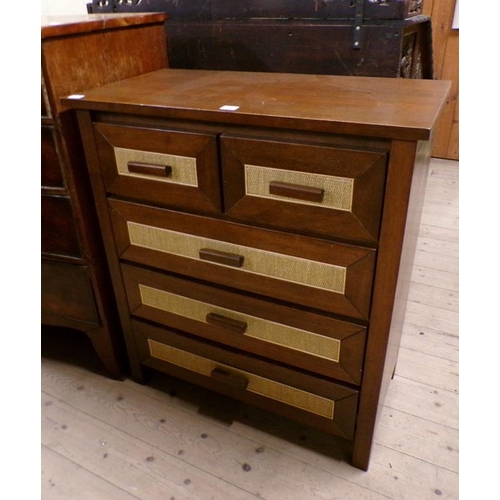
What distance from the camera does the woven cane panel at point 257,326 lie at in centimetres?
100

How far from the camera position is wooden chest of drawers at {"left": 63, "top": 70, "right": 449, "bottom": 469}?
804 mm

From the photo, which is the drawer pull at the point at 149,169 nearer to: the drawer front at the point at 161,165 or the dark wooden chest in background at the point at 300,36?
the drawer front at the point at 161,165

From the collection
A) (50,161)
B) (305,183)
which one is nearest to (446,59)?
(305,183)

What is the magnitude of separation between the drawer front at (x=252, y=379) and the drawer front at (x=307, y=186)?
40 centimetres

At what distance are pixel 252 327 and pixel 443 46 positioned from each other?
2465mm

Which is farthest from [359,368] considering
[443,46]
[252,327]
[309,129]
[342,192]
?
[443,46]

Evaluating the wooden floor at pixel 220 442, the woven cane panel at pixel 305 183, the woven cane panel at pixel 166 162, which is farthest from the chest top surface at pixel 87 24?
the wooden floor at pixel 220 442

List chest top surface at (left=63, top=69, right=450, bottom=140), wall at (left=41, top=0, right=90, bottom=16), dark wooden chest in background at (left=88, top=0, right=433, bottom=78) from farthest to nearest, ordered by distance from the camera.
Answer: wall at (left=41, top=0, right=90, bottom=16)
dark wooden chest in background at (left=88, top=0, right=433, bottom=78)
chest top surface at (left=63, top=69, right=450, bottom=140)

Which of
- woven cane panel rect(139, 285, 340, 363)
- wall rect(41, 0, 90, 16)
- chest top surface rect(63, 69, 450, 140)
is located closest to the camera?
chest top surface rect(63, 69, 450, 140)

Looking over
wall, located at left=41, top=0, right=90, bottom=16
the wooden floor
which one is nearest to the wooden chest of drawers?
the wooden floor

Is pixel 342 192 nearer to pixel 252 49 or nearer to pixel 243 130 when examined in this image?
pixel 243 130

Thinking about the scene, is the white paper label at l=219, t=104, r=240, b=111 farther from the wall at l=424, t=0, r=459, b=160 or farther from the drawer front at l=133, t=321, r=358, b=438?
the wall at l=424, t=0, r=459, b=160

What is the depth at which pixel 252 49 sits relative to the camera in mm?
1267

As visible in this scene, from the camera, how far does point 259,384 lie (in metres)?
1.14
